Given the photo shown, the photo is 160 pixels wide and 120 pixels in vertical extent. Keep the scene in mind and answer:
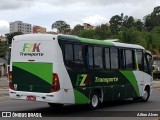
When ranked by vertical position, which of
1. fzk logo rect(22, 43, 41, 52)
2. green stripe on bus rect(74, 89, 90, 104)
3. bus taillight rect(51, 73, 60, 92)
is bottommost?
green stripe on bus rect(74, 89, 90, 104)

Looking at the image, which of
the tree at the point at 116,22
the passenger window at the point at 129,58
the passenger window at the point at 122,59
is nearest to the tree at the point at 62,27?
the tree at the point at 116,22

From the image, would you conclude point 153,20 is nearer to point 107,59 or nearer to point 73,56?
point 107,59

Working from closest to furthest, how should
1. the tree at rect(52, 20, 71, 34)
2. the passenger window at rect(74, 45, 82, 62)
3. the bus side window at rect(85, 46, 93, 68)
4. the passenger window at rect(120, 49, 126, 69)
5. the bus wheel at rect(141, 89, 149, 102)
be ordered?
the passenger window at rect(74, 45, 82, 62) → the bus side window at rect(85, 46, 93, 68) → the passenger window at rect(120, 49, 126, 69) → the bus wheel at rect(141, 89, 149, 102) → the tree at rect(52, 20, 71, 34)

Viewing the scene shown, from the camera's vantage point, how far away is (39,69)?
50.4 ft

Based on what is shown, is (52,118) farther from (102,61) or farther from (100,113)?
(102,61)

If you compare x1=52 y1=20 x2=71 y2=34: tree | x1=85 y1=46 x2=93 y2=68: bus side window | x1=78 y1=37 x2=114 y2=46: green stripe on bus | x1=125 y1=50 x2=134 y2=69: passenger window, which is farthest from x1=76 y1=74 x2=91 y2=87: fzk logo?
x1=52 y1=20 x2=71 y2=34: tree

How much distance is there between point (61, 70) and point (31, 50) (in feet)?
4.57

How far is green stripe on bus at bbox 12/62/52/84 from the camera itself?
15.1 meters

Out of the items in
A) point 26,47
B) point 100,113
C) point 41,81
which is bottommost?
point 100,113

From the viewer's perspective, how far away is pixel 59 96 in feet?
49.0

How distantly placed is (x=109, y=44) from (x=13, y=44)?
4411 mm

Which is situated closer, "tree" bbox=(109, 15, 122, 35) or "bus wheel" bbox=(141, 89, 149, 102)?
"bus wheel" bbox=(141, 89, 149, 102)

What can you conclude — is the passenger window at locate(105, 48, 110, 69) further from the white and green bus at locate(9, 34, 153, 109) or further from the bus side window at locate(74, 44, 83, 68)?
the bus side window at locate(74, 44, 83, 68)

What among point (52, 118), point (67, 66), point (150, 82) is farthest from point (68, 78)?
point (150, 82)
